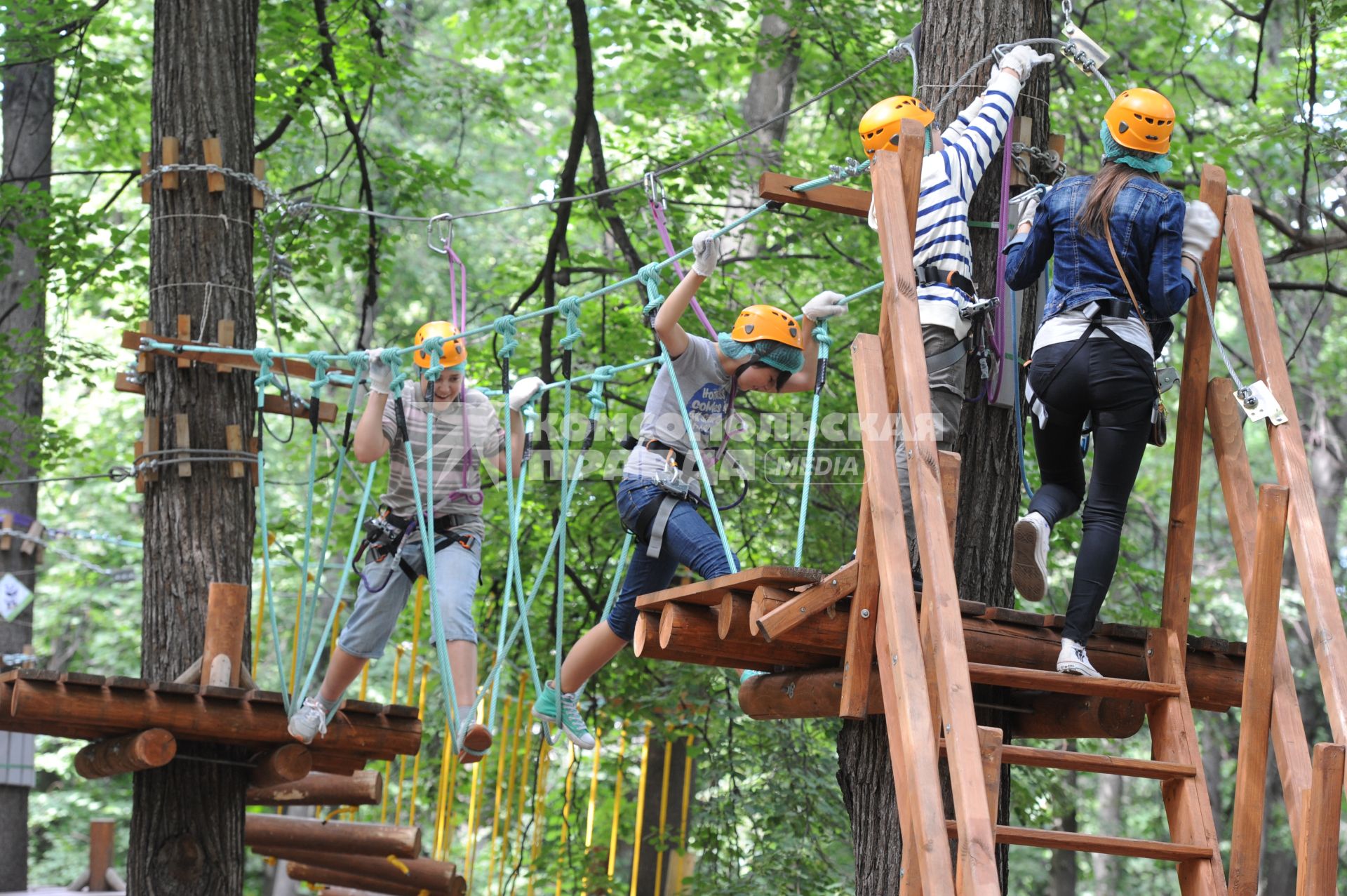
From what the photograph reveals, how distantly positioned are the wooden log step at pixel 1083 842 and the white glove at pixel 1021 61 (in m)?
2.26

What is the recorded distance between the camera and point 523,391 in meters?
4.70

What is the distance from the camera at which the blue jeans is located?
4.02m

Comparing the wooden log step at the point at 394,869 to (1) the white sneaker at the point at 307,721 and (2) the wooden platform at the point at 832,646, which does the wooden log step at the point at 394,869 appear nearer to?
(1) the white sneaker at the point at 307,721

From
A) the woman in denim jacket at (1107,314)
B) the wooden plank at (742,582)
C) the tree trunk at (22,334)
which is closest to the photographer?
the wooden plank at (742,582)

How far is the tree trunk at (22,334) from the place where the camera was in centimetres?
797

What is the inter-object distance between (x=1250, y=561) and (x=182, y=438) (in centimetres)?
408

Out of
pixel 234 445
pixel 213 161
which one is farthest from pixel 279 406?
pixel 213 161

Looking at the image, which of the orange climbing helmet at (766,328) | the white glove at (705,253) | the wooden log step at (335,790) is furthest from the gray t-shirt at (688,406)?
the wooden log step at (335,790)

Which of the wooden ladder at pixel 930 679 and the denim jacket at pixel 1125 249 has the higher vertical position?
the denim jacket at pixel 1125 249

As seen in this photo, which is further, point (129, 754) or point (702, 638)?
point (129, 754)

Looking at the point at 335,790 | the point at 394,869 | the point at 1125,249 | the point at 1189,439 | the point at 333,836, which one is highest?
the point at 1125,249

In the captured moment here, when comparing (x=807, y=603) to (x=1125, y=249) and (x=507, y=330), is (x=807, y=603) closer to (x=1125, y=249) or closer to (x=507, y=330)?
(x=1125, y=249)

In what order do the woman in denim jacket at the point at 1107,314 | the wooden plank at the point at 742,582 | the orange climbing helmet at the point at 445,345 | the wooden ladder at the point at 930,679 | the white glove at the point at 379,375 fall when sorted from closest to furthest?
the wooden ladder at the point at 930,679, the wooden plank at the point at 742,582, the woman in denim jacket at the point at 1107,314, the white glove at the point at 379,375, the orange climbing helmet at the point at 445,345

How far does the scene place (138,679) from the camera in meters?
4.71
